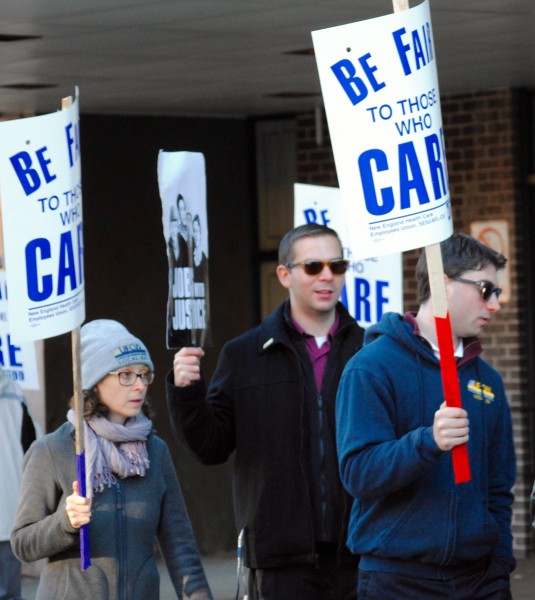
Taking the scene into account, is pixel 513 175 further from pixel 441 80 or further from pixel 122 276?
pixel 122 276

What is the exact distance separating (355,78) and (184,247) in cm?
126

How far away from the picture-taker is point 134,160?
499 inches

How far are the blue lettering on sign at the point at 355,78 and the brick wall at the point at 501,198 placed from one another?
22.2 feet

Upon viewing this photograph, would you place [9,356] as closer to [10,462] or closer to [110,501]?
[10,462]

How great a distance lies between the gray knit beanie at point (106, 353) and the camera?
216 inches

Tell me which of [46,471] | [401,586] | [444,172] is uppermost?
[444,172]

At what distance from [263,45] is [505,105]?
290 centimetres

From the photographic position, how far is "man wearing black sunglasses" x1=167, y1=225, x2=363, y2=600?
5828 millimetres

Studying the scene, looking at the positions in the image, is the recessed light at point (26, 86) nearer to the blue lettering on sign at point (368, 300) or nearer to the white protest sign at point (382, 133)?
the blue lettering on sign at point (368, 300)

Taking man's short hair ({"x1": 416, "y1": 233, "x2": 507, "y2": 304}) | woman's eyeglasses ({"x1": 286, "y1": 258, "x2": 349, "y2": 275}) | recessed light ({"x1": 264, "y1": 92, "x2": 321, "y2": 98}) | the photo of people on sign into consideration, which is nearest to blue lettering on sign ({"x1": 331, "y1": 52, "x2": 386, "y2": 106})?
man's short hair ({"x1": 416, "y1": 233, "x2": 507, "y2": 304})

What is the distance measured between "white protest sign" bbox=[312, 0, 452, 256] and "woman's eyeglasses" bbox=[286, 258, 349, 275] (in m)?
1.36

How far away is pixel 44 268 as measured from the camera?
18.3 ft

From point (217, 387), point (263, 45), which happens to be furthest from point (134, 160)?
A: point (217, 387)

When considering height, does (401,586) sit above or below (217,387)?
below
